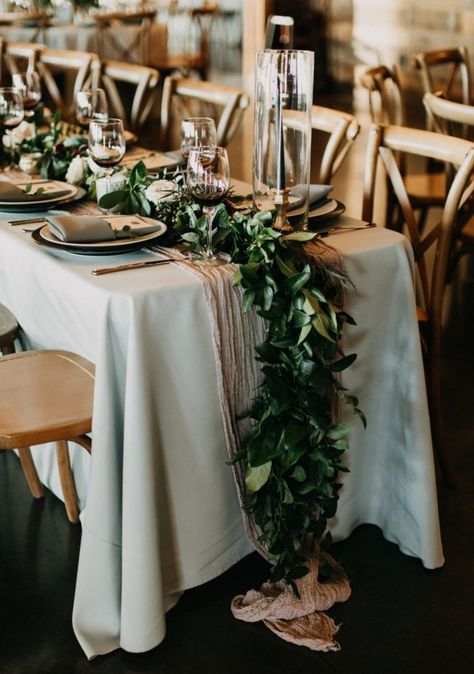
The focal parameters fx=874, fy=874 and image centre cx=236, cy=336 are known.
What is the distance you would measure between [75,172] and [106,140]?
0.26m

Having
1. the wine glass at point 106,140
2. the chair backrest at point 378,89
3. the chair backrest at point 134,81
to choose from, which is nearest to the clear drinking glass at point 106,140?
the wine glass at point 106,140

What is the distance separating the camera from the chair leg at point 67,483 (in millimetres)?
2182

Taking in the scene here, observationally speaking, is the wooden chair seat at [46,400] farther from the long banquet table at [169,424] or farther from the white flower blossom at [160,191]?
the white flower blossom at [160,191]

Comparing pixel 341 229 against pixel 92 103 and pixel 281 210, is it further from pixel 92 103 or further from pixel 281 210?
pixel 92 103

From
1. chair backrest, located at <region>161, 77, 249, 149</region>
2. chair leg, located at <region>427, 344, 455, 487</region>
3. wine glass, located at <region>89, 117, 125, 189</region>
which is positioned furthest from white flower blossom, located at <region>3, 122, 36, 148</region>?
chair leg, located at <region>427, 344, 455, 487</region>

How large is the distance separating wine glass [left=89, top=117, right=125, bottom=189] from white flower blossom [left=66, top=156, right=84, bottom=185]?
0.20m

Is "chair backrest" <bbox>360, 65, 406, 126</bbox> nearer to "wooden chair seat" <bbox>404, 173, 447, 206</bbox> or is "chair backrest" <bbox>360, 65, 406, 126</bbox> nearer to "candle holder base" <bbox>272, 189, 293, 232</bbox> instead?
"wooden chair seat" <bbox>404, 173, 447, 206</bbox>

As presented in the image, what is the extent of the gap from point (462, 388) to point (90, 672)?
177 cm

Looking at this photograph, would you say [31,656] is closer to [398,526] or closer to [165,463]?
[165,463]

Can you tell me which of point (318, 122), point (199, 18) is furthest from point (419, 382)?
point (199, 18)

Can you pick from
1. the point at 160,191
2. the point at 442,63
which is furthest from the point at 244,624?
the point at 442,63

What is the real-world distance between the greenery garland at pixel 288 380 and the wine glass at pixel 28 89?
1.20 m

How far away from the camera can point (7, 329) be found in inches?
85.6

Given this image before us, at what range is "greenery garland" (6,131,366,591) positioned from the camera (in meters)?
1.71
